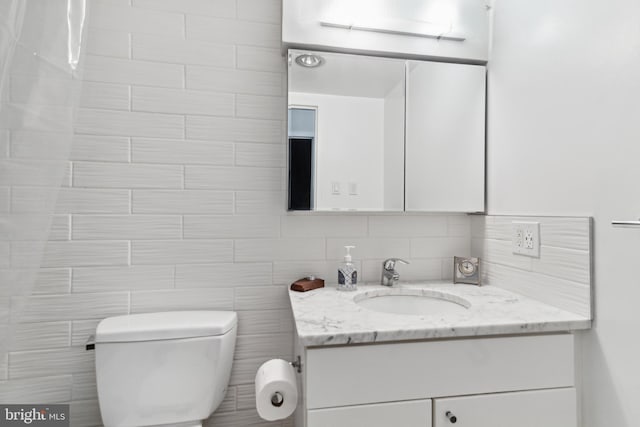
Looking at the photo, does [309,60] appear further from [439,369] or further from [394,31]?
[439,369]

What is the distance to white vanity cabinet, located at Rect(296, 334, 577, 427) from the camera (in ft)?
2.48

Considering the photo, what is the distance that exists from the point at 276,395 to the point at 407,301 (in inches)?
22.6

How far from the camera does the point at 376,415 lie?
2.52 ft

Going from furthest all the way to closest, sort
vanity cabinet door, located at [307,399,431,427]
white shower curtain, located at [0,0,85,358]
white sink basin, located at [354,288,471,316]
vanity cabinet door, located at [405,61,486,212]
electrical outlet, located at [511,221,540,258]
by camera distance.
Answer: vanity cabinet door, located at [405,61,486,212], white sink basin, located at [354,288,471,316], electrical outlet, located at [511,221,540,258], vanity cabinet door, located at [307,399,431,427], white shower curtain, located at [0,0,85,358]

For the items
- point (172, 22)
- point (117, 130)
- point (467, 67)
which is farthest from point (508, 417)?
point (172, 22)

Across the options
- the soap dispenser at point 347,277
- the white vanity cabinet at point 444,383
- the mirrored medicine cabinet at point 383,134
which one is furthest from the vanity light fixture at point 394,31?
the white vanity cabinet at point 444,383

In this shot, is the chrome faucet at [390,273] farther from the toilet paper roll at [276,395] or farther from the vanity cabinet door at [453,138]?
the toilet paper roll at [276,395]

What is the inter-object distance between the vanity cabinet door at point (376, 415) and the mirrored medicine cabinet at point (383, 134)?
24.6 inches

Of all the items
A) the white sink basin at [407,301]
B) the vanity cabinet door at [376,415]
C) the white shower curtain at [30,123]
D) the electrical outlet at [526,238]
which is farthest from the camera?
the white sink basin at [407,301]

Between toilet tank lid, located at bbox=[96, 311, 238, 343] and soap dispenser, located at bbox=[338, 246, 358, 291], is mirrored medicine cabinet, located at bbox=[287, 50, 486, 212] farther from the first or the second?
toilet tank lid, located at bbox=[96, 311, 238, 343]

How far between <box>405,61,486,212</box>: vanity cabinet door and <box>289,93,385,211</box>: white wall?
0.19 metres

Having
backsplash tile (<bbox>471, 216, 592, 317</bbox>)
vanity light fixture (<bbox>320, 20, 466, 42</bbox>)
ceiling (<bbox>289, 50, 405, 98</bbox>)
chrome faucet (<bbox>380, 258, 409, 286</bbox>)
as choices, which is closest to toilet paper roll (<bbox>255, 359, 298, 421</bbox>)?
chrome faucet (<bbox>380, 258, 409, 286</bbox>)

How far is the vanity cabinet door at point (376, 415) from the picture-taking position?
2.44 ft

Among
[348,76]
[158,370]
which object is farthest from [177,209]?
[348,76]
